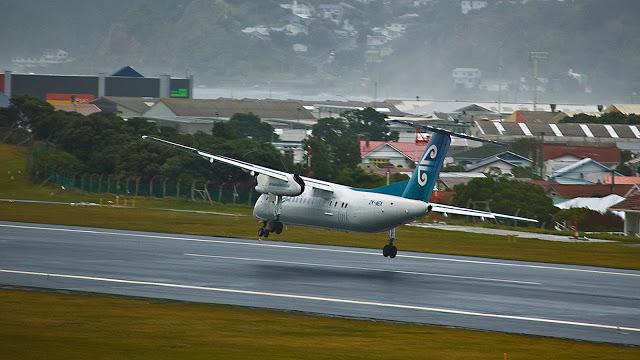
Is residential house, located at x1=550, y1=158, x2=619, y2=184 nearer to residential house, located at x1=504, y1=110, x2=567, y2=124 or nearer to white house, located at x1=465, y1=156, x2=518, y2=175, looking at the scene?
white house, located at x1=465, y1=156, x2=518, y2=175

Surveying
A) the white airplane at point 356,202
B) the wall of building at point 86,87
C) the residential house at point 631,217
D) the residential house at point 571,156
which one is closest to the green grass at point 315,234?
the white airplane at point 356,202

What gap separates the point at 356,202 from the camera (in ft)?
177

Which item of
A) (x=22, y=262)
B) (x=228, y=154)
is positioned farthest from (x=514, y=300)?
(x=228, y=154)

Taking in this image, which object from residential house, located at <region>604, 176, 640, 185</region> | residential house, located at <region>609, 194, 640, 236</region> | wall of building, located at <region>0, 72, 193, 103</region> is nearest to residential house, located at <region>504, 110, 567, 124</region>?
wall of building, located at <region>0, 72, 193, 103</region>

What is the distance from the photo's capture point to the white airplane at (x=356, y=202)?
51344 mm

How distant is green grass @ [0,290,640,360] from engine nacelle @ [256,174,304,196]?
1626 centimetres

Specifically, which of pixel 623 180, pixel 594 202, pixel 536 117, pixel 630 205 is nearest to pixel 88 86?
Answer: pixel 536 117

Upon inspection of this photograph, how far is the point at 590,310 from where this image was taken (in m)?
41.6

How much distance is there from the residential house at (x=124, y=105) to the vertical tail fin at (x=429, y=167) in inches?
4491

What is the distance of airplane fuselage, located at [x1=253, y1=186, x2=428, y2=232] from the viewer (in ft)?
169

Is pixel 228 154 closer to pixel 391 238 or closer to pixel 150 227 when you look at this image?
pixel 150 227

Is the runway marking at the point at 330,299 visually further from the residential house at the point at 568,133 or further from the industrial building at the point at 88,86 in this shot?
the industrial building at the point at 88,86

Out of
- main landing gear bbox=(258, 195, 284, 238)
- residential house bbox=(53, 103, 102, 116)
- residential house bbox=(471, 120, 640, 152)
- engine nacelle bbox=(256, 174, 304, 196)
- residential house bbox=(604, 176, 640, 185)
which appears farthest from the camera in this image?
residential house bbox=(471, 120, 640, 152)

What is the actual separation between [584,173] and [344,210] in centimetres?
6868
